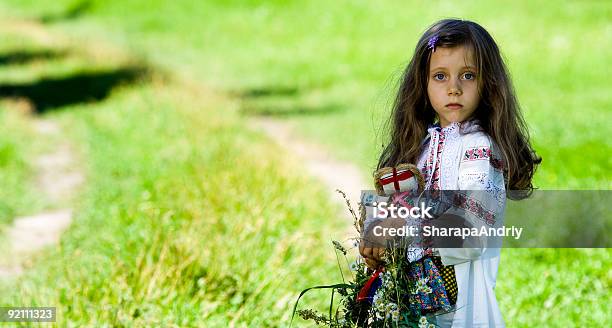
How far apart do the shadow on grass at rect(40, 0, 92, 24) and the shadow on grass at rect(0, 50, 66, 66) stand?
8.99 m

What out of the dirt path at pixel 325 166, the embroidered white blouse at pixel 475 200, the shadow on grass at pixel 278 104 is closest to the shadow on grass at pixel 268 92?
the shadow on grass at pixel 278 104

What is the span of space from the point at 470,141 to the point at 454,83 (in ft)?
0.71

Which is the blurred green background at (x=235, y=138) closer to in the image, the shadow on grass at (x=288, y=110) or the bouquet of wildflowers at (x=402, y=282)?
the shadow on grass at (x=288, y=110)

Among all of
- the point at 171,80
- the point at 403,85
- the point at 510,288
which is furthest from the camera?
the point at 171,80

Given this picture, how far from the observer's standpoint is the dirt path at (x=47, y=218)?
7059 millimetres

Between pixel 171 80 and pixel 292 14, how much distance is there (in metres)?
10.9

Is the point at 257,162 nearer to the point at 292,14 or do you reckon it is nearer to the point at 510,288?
the point at 510,288

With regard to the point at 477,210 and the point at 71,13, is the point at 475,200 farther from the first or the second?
the point at 71,13

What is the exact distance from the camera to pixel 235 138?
10.8 metres

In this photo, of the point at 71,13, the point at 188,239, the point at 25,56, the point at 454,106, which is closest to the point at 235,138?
the point at 188,239

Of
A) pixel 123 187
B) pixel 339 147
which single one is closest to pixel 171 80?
pixel 339 147

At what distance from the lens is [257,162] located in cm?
870

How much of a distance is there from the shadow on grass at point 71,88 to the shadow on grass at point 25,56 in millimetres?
2383

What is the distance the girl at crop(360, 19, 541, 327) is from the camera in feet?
11.0
